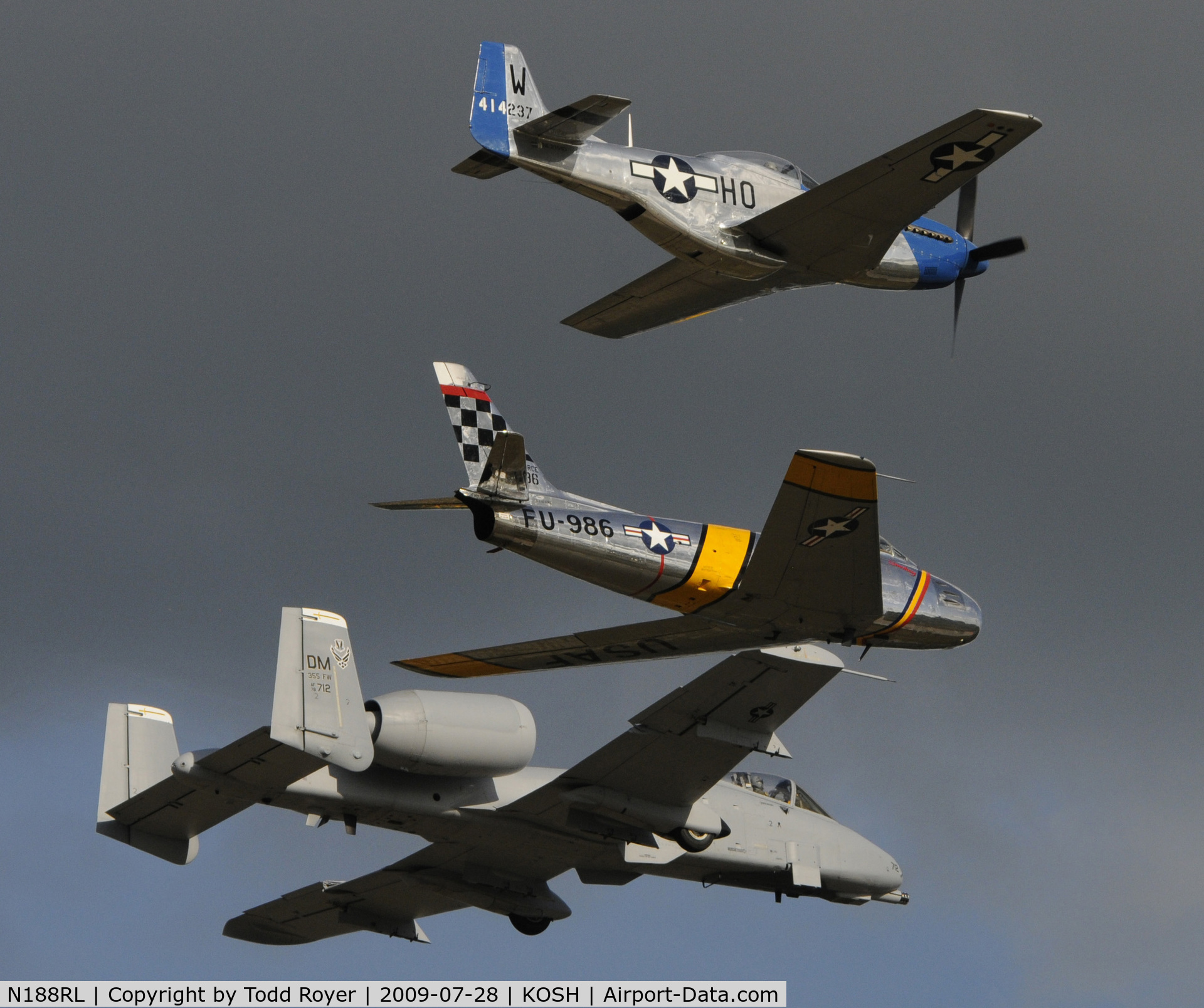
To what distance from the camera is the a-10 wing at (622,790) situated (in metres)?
38.0

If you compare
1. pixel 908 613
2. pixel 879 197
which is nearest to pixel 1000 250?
pixel 879 197

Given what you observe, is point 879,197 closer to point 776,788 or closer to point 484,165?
point 484,165

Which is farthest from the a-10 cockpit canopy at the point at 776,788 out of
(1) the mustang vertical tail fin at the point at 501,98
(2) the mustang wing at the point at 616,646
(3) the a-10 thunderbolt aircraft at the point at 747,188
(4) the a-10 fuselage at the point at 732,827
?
(1) the mustang vertical tail fin at the point at 501,98

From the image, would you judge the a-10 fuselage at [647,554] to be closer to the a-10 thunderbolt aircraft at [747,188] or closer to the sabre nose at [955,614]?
the sabre nose at [955,614]

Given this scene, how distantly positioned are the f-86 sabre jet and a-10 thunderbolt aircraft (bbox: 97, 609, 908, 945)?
1.73 metres

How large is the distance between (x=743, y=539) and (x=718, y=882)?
10.3m

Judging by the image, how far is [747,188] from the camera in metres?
38.7

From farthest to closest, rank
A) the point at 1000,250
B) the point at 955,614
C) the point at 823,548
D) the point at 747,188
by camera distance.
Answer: the point at 1000,250 < the point at 747,188 < the point at 955,614 < the point at 823,548

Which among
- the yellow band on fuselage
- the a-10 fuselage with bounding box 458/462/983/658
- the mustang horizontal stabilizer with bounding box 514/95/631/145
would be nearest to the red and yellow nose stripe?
the a-10 fuselage with bounding box 458/462/983/658

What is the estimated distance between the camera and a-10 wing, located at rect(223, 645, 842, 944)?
38.0m

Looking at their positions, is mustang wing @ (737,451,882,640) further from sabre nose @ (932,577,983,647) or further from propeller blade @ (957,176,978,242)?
propeller blade @ (957,176,978,242)

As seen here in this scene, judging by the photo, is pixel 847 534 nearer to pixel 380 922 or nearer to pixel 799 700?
pixel 799 700

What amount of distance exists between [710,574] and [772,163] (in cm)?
938

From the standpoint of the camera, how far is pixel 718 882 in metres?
43.0
